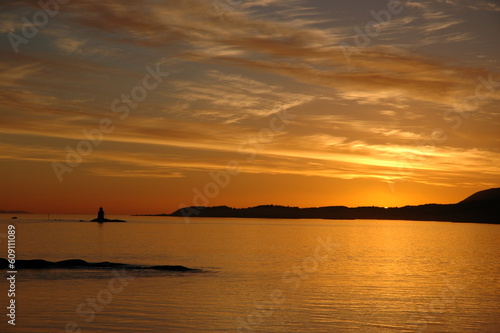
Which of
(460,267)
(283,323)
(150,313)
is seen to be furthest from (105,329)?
(460,267)

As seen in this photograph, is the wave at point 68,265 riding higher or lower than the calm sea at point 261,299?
higher

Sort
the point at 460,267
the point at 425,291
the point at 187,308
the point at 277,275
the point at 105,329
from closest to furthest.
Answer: the point at 105,329 → the point at 187,308 → the point at 425,291 → the point at 277,275 → the point at 460,267

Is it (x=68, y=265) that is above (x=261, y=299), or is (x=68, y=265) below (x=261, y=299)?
above

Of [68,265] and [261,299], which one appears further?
[68,265]

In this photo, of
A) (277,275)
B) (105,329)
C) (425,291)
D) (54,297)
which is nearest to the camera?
(105,329)

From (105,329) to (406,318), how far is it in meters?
15.9

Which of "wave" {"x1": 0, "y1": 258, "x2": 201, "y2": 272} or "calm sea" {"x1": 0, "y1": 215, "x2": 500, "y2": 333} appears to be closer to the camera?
"calm sea" {"x1": 0, "y1": 215, "x2": 500, "y2": 333}

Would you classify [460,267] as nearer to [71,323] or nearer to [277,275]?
[277,275]

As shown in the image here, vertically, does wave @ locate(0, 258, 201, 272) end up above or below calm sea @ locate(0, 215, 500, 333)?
above

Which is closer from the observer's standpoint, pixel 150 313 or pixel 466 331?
pixel 466 331

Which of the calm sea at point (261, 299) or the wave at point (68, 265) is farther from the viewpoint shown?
the wave at point (68, 265)

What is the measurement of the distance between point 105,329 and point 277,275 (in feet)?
80.2

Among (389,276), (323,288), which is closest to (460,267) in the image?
(389,276)

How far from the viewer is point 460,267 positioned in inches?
2363
